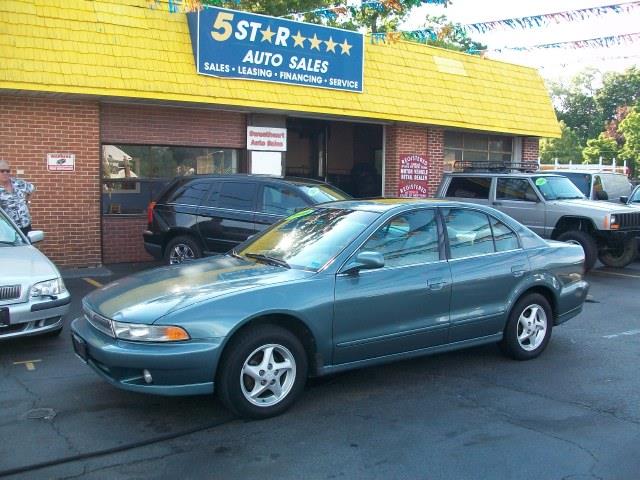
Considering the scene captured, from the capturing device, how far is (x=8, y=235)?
277 inches

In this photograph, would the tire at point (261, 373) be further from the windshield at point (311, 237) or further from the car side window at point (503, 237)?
the car side window at point (503, 237)

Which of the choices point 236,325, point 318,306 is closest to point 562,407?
point 318,306

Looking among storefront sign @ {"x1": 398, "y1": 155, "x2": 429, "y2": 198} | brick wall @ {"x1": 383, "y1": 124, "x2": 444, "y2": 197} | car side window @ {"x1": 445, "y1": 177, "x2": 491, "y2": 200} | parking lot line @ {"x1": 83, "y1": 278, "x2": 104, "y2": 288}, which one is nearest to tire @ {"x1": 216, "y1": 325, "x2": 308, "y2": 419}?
parking lot line @ {"x1": 83, "y1": 278, "x2": 104, "y2": 288}

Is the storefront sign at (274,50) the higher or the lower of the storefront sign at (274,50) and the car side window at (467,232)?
the higher

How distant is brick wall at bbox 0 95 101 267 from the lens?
10.4m

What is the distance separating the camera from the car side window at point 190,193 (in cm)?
1002

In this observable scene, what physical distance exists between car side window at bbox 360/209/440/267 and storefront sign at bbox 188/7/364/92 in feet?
22.6

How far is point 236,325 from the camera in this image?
14.1ft

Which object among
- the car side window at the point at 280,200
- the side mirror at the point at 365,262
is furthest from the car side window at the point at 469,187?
the side mirror at the point at 365,262

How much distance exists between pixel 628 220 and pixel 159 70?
8341 mm

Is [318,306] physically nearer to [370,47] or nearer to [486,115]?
[370,47]

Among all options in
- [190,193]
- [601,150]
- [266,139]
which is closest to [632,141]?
[601,150]

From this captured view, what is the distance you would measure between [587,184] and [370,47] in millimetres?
6021

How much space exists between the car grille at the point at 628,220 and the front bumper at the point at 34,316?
899 cm
